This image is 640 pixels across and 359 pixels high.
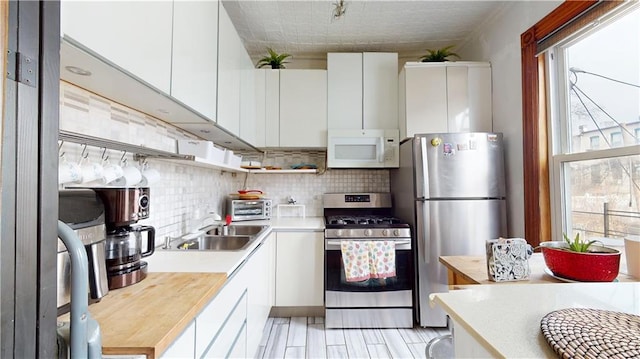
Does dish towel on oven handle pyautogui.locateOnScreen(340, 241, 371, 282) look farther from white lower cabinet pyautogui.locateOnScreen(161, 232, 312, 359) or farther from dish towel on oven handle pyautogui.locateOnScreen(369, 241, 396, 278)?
white lower cabinet pyautogui.locateOnScreen(161, 232, 312, 359)

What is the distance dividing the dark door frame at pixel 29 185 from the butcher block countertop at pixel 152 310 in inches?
7.2

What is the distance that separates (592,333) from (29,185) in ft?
3.24

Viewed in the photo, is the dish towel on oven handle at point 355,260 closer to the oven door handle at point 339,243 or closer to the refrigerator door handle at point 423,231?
the oven door handle at point 339,243

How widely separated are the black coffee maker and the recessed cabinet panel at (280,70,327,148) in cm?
172

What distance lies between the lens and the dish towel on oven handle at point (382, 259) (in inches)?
80.4

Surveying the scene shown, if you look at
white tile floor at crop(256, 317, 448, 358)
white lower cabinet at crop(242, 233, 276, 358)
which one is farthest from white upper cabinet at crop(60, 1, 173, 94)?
white tile floor at crop(256, 317, 448, 358)

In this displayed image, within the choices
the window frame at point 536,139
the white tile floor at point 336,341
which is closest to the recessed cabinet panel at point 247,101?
the white tile floor at point 336,341

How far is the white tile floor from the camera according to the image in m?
1.81

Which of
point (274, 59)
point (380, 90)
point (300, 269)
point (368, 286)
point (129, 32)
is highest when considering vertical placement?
point (274, 59)

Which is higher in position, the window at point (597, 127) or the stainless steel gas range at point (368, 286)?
the window at point (597, 127)

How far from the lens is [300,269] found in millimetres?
2223

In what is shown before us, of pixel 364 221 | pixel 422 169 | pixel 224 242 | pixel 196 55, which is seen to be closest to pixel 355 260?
pixel 364 221

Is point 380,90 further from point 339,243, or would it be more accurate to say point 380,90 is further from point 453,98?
point 339,243

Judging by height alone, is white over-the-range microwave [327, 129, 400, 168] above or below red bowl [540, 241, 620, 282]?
above
